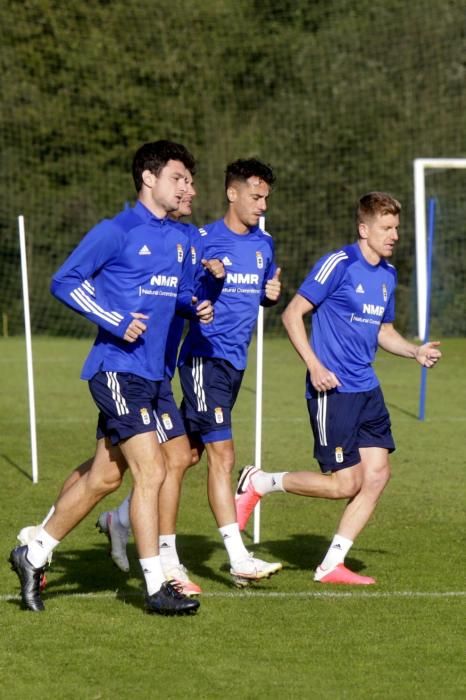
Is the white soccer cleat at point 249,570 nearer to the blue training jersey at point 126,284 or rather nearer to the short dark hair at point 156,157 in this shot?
the blue training jersey at point 126,284

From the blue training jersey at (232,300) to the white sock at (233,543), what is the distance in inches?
37.9

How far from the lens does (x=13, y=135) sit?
34.5 meters

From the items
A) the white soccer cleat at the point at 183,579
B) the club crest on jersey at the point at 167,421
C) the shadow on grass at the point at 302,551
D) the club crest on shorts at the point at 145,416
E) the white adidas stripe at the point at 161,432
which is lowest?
the shadow on grass at the point at 302,551

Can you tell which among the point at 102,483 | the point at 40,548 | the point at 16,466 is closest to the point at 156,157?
the point at 102,483

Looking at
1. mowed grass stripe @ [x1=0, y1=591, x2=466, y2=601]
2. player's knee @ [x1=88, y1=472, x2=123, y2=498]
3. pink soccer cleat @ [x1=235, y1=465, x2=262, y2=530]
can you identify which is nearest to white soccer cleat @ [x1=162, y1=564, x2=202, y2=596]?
mowed grass stripe @ [x1=0, y1=591, x2=466, y2=601]

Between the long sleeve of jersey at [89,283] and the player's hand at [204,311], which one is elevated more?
the long sleeve of jersey at [89,283]

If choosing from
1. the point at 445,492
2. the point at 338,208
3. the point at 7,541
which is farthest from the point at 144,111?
the point at 7,541

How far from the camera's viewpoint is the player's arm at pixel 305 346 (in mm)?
7891

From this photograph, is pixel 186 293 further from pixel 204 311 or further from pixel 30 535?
pixel 30 535

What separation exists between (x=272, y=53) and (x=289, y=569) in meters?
27.5

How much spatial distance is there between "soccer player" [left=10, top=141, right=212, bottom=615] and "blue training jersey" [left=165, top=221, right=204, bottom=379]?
246 mm

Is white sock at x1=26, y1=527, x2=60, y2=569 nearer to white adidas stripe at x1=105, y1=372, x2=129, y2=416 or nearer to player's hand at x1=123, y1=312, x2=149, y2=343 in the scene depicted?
white adidas stripe at x1=105, y1=372, x2=129, y2=416

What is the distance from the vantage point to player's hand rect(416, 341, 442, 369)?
8.10 metres

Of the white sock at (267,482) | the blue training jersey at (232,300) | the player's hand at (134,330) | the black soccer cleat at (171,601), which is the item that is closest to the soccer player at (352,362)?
the blue training jersey at (232,300)
